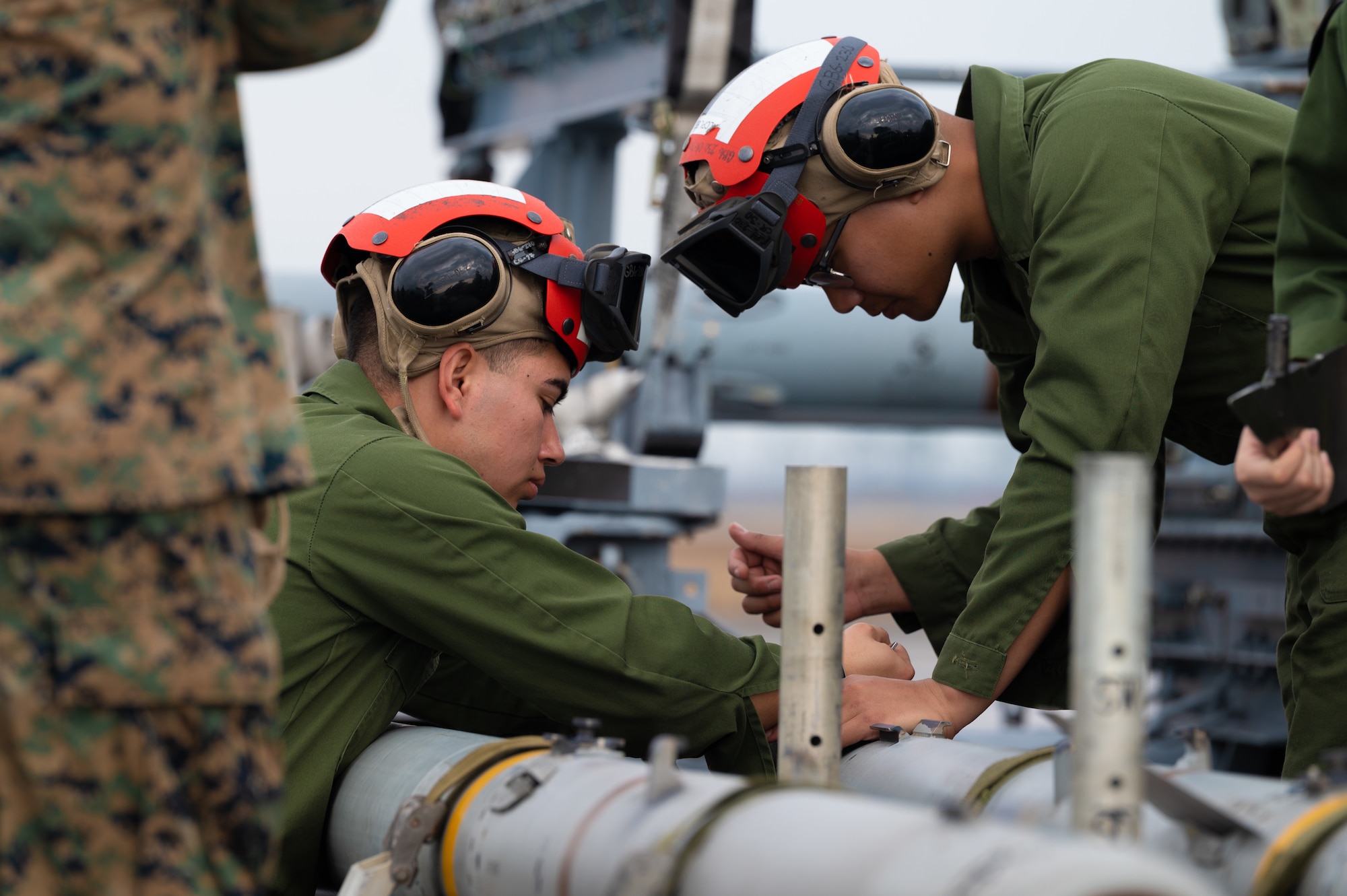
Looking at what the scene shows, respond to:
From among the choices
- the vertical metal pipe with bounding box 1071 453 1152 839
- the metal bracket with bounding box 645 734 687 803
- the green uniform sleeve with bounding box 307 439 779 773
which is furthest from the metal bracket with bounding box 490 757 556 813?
the vertical metal pipe with bounding box 1071 453 1152 839

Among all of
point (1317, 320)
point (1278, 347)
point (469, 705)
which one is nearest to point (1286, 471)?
point (1278, 347)

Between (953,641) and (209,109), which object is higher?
(209,109)

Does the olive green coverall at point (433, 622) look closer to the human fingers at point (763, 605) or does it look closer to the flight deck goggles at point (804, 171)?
the human fingers at point (763, 605)

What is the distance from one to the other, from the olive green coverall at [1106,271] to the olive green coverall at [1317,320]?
196mm

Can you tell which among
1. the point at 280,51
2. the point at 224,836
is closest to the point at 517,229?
the point at 280,51

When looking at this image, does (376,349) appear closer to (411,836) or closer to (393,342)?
(393,342)

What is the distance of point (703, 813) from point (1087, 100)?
1.55 metres

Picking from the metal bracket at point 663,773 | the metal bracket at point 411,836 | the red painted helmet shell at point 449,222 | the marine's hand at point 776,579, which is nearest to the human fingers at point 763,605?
the marine's hand at point 776,579

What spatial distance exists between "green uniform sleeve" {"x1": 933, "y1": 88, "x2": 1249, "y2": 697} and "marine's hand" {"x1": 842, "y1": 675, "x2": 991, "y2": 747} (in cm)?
3

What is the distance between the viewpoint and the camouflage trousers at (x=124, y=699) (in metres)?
1.30

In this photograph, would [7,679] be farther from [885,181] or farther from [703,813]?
[885,181]

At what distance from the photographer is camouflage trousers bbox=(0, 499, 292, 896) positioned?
1.30 meters

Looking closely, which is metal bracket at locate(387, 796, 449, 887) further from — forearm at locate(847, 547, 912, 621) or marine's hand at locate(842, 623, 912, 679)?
forearm at locate(847, 547, 912, 621)

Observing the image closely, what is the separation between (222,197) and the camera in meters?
1.46
